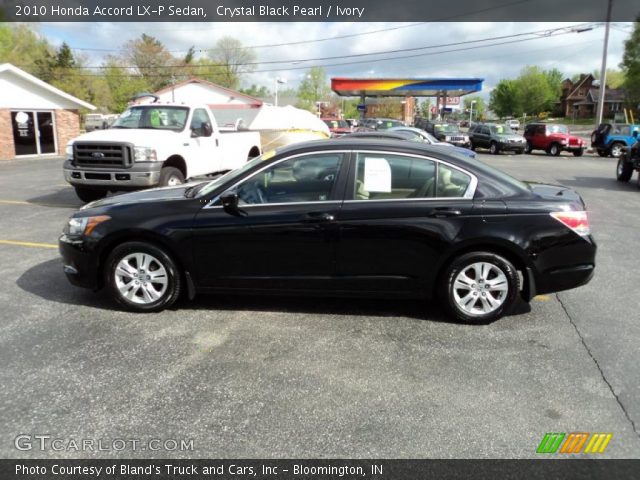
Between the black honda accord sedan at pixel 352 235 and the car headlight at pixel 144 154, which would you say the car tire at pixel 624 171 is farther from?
the car headlight at pixel 144 154

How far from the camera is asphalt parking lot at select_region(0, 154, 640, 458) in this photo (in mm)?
2891

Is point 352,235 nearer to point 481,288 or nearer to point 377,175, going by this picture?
point 377,175

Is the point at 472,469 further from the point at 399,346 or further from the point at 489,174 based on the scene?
the point at 489,174

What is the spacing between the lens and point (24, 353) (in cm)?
385

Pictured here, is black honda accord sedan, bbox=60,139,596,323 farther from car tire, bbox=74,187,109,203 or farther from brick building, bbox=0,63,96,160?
brick building, bbox=0,63,96,160

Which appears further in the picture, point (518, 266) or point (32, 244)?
point (32, 244)

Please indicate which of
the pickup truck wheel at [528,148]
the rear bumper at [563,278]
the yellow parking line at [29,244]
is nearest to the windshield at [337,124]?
the pickup truck wheel at [528,148]

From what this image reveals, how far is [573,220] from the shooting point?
4355 millimetres

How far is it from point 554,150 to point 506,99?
94.1 m

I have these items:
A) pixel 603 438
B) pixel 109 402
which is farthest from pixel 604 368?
pixel 109 402

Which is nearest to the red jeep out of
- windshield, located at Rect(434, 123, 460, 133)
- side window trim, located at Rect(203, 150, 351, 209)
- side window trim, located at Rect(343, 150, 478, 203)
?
windshield, located at Rect(434, 123, 460, 133)

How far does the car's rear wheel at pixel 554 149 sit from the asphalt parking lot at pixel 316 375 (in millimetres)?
25766

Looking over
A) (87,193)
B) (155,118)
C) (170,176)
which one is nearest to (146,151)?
(170,176)

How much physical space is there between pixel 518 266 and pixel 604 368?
109cm
